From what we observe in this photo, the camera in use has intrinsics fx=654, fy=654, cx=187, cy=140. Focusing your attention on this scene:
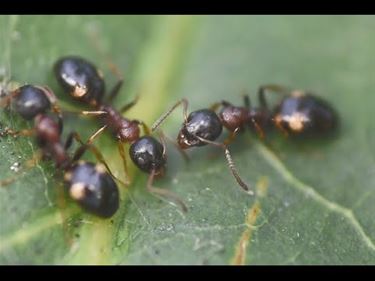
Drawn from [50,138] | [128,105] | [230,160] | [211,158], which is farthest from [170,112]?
[50,138]

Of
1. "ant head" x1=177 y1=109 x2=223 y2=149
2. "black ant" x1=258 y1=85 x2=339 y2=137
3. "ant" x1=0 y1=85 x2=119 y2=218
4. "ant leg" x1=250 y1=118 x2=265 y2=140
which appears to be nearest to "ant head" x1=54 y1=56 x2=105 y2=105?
"ant" x1=0 y1=85 x2=119 y2=218

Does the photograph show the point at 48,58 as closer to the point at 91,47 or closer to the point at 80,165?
the point at 91,47

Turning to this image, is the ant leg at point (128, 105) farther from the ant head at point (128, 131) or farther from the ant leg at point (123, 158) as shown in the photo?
the ant leg at point (123, 158)

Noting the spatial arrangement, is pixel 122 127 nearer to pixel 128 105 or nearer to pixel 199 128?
pixel 128 105

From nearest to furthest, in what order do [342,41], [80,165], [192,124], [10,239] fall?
1. [10,239]
2. [80,165]
3. [192,124]
4. [342,41]

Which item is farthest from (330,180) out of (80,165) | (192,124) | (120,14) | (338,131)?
(120,14)

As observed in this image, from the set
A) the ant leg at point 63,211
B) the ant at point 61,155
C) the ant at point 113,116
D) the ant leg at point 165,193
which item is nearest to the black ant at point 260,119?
the ant at point 113,116
